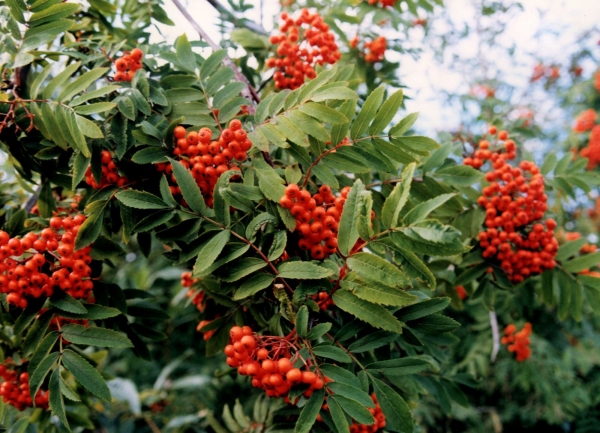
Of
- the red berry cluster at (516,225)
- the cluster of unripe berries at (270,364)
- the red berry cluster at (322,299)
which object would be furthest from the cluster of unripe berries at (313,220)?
Answer: the red berry cluster at (516,225)

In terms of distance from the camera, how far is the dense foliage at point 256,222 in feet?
4.57

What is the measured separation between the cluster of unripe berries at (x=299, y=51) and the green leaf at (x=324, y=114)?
0.89 metres

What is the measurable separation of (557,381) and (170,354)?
14.4 feet

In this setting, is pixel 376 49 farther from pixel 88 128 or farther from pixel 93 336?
pixel 93 336

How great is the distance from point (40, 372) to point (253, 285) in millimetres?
780

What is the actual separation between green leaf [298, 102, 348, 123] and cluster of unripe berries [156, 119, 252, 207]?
0.86 ft

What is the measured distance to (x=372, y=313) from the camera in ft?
4.45

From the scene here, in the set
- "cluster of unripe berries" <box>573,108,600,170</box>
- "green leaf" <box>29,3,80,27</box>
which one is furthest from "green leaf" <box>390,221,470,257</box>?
"cluster of unripe berries" <box>573,108,600,170</box>

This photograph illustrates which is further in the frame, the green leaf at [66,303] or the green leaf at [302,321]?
the green leaf at [66,303]

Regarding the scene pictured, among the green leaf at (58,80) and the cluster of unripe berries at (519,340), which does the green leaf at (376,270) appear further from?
the cluster of unripe berries at (519,340)

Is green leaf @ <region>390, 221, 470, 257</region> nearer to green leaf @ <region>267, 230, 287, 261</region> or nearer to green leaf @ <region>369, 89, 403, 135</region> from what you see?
green leaf @ <region>267, 230, 287, 261</region>

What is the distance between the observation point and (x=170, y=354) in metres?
5.25

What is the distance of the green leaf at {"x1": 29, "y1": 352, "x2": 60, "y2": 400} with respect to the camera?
148cm

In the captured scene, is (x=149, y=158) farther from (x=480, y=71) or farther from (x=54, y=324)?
(x=480, y=71)
